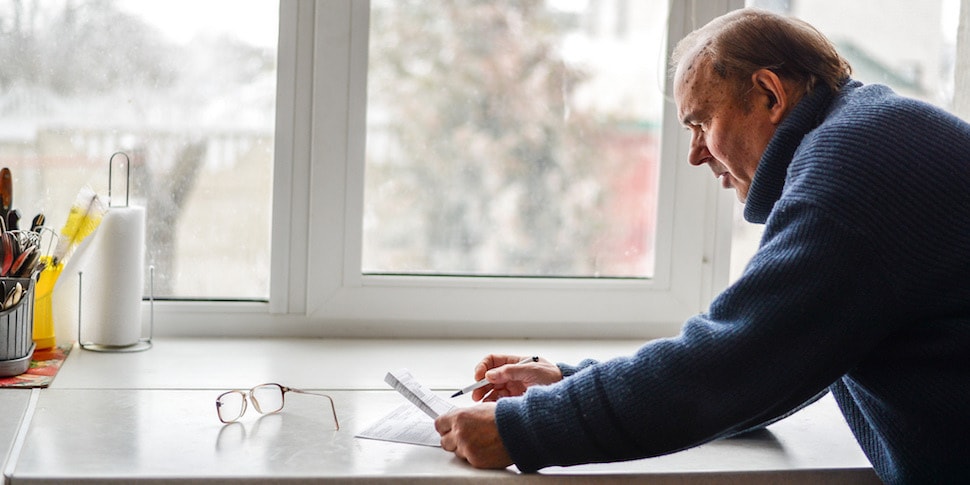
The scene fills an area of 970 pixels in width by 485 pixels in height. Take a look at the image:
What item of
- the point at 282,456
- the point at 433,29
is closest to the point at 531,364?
the point at 282,456

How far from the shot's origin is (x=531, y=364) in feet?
4.64

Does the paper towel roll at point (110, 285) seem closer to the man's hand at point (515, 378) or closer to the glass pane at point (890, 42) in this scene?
the man's hand at point (515, 378)

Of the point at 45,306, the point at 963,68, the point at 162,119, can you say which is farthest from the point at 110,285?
the point at 963,68

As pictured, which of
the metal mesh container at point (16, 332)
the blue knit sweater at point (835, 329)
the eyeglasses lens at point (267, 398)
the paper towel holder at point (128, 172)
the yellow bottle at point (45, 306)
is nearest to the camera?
the blue knit sweater at point (835, 329)

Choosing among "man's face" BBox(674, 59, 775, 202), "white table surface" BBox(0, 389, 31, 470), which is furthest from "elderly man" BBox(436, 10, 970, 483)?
"white table surface" BBox(0, 389, 31, 470)

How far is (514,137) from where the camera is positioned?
1.93 meters

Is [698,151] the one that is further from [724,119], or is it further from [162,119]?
[162,119]

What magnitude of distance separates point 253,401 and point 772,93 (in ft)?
2.37

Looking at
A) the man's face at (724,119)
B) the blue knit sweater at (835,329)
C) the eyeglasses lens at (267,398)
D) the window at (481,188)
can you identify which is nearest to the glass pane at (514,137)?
the window at (481,188)

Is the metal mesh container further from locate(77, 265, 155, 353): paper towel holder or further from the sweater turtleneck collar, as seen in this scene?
the sweater turtleneck collar

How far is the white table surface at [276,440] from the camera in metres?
1.10

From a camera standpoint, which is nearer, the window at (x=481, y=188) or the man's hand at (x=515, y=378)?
the man's hand at (x=515, y=378)

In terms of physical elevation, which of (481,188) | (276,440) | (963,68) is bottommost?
(276,440)

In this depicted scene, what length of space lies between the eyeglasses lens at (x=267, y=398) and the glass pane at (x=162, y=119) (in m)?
0.45
